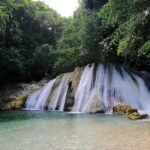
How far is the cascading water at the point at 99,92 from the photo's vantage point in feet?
61.2

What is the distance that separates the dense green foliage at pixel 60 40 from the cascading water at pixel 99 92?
1310 mm

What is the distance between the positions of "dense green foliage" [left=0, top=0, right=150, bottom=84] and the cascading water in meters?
1.31

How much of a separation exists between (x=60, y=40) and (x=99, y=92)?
8.80 meters

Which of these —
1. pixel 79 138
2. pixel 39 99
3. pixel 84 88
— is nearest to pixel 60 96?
pixel 84 88

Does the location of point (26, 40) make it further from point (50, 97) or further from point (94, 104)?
point (94, 104)

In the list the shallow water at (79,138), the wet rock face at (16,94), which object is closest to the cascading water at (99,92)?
the wet rock face at (16,94)

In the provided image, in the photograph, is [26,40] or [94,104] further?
[26,40]

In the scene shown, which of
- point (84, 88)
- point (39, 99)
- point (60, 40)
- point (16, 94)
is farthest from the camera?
point (60, 40)

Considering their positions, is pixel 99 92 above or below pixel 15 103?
above

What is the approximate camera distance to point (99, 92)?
19406 millimetres

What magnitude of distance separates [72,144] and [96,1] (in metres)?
16.6

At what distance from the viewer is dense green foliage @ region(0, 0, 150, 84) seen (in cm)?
1828

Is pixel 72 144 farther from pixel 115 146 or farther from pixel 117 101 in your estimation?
pixel 117 101

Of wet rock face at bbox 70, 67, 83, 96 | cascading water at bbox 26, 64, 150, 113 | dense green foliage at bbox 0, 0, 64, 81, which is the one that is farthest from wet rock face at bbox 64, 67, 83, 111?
dense green foliage at bbox 0, 0, 64, 81
